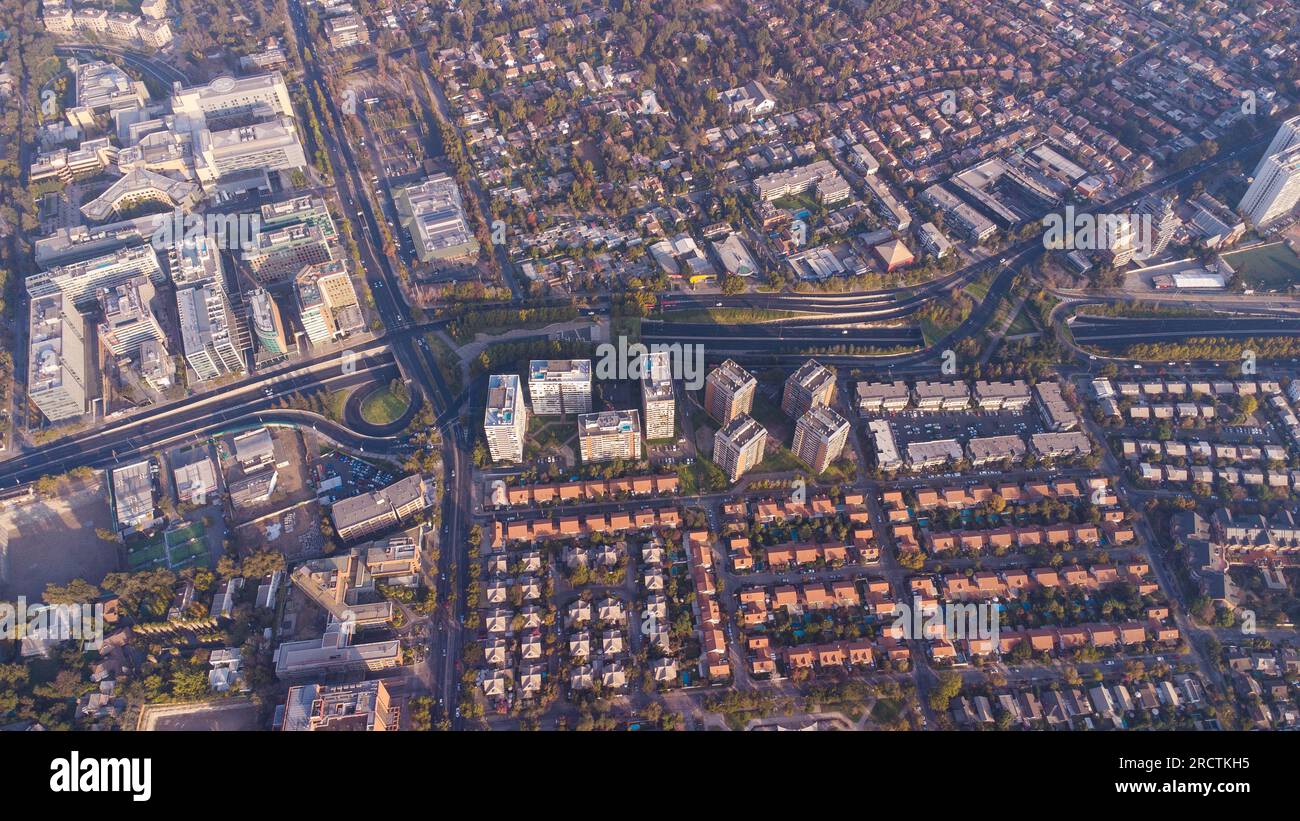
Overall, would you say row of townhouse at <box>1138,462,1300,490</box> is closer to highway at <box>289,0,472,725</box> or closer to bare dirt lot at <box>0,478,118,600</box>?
highway at <box>289,0,472,725</box>

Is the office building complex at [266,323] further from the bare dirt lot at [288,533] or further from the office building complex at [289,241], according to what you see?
the bare dirt lot at [288,533]

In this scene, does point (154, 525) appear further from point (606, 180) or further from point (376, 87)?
point (376, 87)

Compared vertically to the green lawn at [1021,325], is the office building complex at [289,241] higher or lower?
higher

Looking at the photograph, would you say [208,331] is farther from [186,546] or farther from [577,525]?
[577,525]

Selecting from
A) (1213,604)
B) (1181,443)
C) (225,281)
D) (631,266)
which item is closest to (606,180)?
(631,266)

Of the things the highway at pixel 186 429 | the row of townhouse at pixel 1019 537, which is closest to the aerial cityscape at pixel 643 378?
the row of townhouse at pixel 1019 537

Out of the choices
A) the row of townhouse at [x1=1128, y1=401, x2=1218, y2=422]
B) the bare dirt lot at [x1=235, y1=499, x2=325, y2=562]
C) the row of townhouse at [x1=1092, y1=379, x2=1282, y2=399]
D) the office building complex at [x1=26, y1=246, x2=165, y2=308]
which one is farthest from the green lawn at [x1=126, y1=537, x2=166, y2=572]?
the row of townhouse at [x1=1128, y1=401, x2=1218, y2=422]
